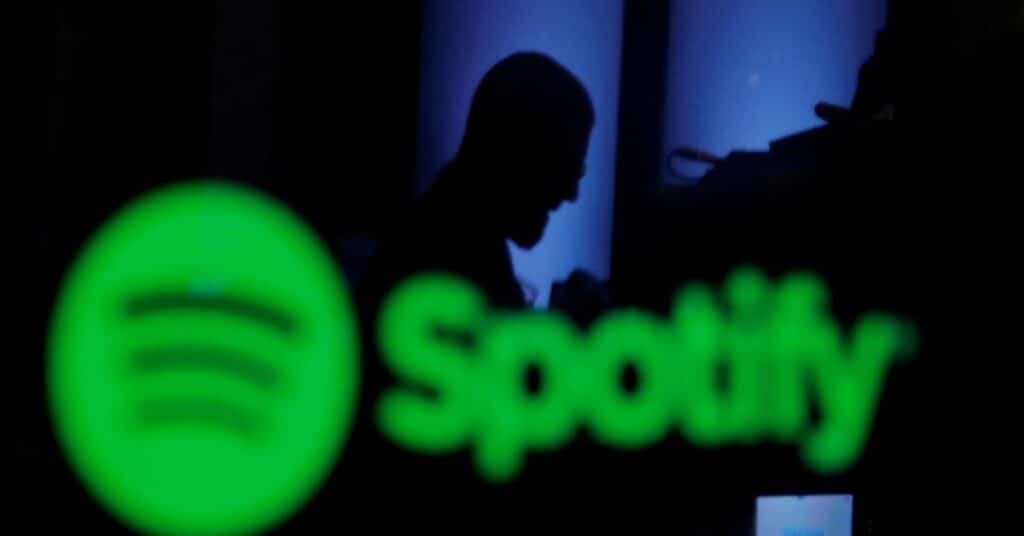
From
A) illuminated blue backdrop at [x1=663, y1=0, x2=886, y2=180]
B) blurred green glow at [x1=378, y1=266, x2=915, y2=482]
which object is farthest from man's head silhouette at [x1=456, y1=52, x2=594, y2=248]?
illuminated blue backdrop at [x1=663, y1=0, x2=886, y2=180]

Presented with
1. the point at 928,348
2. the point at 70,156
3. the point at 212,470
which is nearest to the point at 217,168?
the point at 70,156

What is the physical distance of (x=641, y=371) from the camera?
3.03 ft

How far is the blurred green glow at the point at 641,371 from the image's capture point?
862 millimetres

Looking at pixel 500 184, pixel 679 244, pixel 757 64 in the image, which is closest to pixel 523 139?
pixel 500 184

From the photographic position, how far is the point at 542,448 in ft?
2.93

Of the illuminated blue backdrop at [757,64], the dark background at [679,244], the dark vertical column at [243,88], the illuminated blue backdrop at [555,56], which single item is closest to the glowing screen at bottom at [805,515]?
the dark background at [679,244]

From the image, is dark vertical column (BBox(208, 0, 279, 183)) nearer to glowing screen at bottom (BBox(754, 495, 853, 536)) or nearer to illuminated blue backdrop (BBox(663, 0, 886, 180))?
glowing screen at bottom (BBox(754, 495, 853, 536))

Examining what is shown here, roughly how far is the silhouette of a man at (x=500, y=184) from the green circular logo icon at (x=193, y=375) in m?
0.10

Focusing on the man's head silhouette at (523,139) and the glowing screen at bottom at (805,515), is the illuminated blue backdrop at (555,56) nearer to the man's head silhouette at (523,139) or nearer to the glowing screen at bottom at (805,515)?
the man's head silhouette at (523,139)

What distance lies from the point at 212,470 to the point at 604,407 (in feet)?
1.20

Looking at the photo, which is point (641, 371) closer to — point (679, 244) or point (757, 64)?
point (679, 244)

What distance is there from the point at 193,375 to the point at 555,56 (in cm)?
137

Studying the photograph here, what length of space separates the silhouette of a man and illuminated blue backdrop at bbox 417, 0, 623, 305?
712 millimetres

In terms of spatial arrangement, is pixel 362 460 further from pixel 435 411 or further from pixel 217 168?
pixel 217 168
